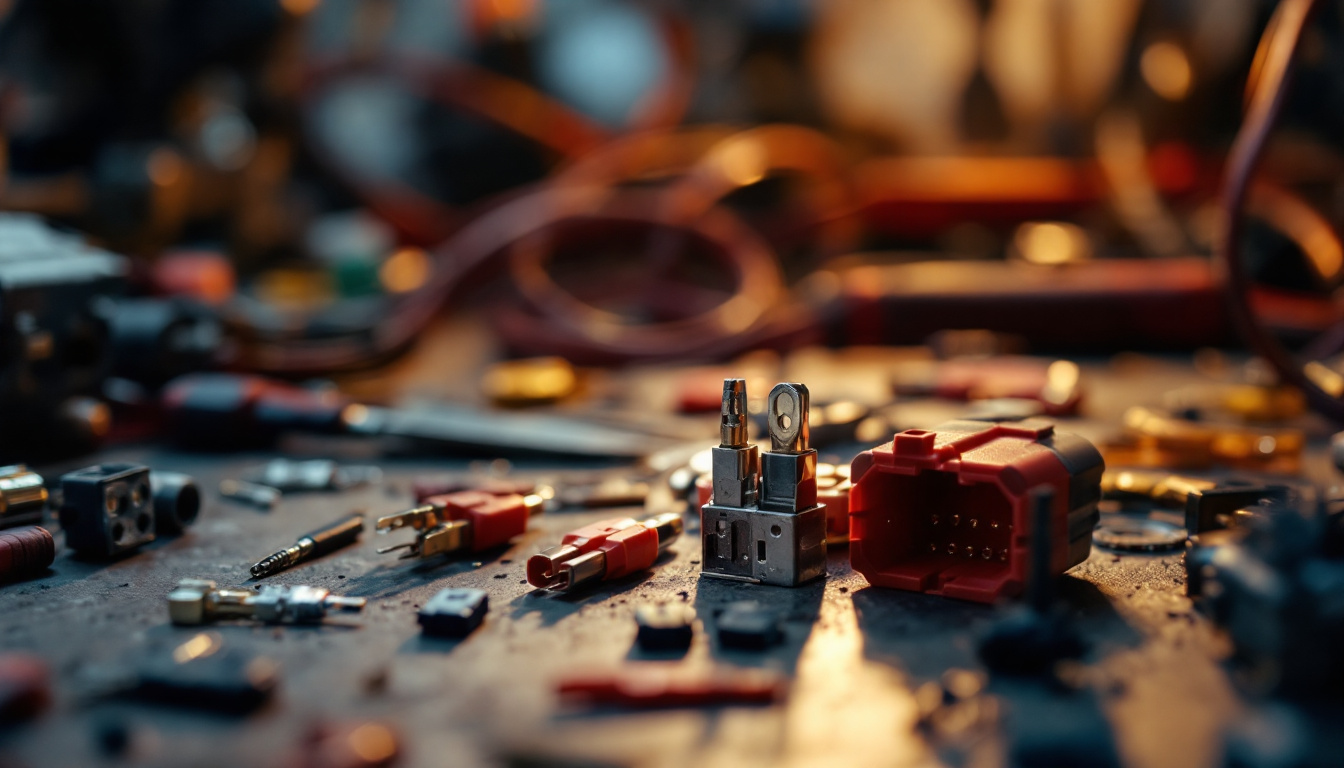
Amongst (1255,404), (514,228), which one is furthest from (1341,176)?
(514,228)

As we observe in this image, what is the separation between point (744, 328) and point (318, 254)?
247 centimetres

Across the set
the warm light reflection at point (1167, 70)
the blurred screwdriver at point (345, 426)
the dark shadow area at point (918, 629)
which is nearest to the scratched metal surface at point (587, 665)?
the dark shadow area at point (918, 629)

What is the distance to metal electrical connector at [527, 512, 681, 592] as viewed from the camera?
1524mm

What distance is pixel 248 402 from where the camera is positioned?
8.27 ft

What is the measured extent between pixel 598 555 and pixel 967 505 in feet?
1.76

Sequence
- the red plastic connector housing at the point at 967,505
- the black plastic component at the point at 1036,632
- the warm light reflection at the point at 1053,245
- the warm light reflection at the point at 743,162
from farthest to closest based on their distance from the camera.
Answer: the warm light reflection at the point at 743,162, the warm light reflection at the point at 1053,245, the red plastic connector housing at the point at 967,505, the black plastic component at the point at 1036,632

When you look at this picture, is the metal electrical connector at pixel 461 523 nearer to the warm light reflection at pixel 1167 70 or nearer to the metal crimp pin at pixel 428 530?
the metal crimp pin at pixel 428 530

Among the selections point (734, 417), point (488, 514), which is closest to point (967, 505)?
point (734, 417)

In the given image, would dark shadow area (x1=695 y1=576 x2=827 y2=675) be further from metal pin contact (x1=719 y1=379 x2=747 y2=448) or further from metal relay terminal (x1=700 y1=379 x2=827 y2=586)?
metal pin contact (x1=719 y1=379 x2=747 y2=448)

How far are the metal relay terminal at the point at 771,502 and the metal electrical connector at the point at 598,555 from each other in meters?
0.11

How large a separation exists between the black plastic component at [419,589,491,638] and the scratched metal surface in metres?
0.02

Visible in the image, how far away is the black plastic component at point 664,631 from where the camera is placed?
4.36 ft

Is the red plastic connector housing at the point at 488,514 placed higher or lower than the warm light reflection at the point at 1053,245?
lower

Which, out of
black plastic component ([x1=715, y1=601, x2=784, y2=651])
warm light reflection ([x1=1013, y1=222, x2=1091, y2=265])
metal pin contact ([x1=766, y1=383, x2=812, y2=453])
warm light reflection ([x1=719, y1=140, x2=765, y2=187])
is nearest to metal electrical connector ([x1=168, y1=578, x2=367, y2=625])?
black plastic component ([x1=715, y1=601, x2=784, y2=651])
